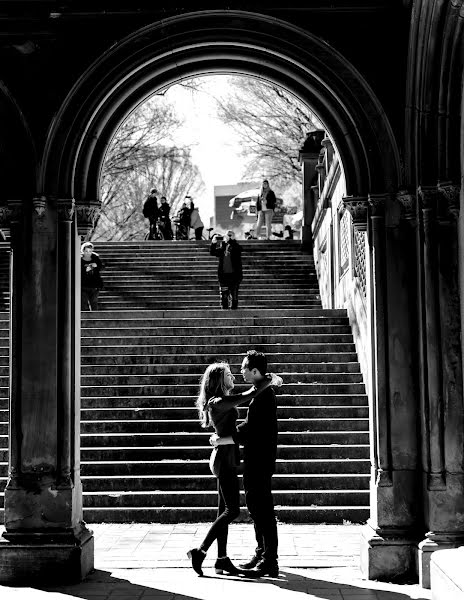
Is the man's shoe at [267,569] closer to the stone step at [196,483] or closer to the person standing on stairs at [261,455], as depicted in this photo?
the person standing on stairs at [261,455]

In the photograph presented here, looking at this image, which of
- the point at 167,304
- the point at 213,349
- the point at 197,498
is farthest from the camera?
the point at 167,304

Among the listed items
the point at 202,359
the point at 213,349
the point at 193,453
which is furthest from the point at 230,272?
the point at 193,453

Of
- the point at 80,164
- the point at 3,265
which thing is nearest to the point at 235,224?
the point at 3,265

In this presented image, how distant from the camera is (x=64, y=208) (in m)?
8.19

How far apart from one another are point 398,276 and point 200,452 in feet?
16.2

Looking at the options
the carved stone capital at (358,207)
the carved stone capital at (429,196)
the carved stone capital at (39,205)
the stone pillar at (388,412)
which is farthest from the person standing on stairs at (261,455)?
the carved stone capital at (39,205)

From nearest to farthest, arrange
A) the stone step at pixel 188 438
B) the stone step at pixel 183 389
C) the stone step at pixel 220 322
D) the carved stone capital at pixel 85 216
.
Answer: the carved stone capital at pixel 85 216, the stone step at pixel 188 438, the stone step at pixel 183 389, the stone step at pixel 220 322

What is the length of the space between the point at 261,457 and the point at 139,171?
33.3 meters

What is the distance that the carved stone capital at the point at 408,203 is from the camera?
26.2ft

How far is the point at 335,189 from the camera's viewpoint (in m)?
18.2

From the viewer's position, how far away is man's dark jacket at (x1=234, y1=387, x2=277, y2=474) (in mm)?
7742

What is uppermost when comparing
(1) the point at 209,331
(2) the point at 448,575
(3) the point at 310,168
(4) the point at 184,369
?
(3) the point at 310,168

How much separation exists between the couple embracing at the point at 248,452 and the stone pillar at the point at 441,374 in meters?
1.20

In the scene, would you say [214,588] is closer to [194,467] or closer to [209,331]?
[194,467]
